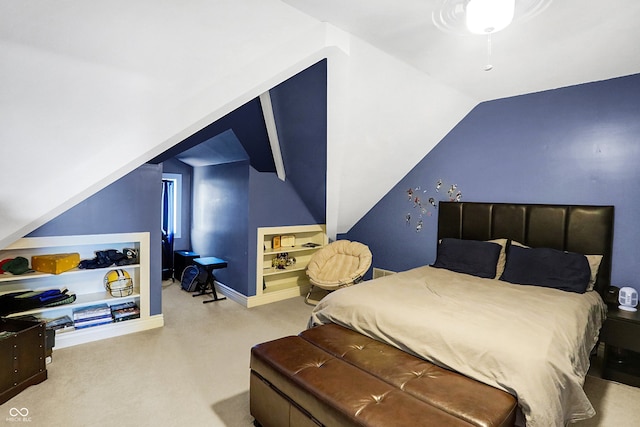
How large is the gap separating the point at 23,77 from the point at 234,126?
2.11 m

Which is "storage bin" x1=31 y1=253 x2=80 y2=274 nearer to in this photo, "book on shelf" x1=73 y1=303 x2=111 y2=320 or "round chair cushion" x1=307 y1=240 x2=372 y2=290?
"book on shelf" x1=73 y1=303 x2=111 y2=320

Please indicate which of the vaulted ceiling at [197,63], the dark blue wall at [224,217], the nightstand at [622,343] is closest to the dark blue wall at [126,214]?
the vaulted ceiling at [197,63]

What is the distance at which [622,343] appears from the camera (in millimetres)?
2379

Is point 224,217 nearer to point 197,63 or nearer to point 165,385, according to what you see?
point 165,385

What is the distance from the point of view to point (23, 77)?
55.6 inches

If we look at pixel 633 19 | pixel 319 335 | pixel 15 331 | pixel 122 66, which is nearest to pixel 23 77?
pixel 122 66

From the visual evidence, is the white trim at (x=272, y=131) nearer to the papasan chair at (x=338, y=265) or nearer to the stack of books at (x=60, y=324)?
the papasan chair at (x=338, y=265)

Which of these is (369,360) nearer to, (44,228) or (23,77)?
(23,77)

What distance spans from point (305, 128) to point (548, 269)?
2.50m

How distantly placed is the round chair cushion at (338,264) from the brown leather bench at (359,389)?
1773 mm

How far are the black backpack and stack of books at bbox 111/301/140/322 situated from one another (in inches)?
40.9

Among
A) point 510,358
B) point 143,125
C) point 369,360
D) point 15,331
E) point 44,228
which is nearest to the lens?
point 510,358

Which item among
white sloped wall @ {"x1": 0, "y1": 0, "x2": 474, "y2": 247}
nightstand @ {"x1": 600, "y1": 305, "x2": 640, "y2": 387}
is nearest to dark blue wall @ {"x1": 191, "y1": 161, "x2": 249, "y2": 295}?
white sloped wall @ {"x1": 0, "y1": 0, "x2": 474, "y2": 247}

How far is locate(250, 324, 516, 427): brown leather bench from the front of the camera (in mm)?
1349
